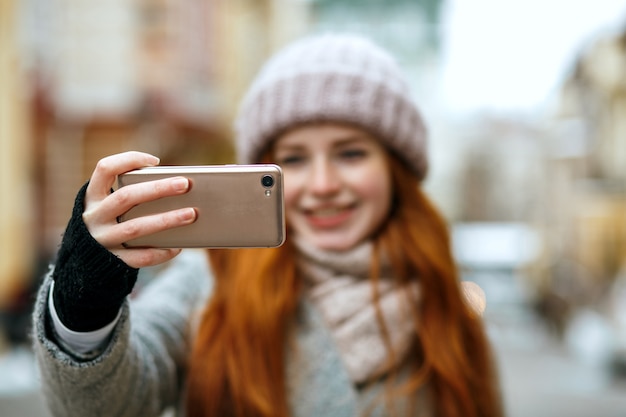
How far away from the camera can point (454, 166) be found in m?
25.8

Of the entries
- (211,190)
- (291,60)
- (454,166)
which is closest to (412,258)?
(291,60)

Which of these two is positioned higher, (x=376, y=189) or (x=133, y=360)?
(x=376, y=189)

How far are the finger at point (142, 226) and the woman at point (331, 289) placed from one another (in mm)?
394

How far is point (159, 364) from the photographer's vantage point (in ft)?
4.41

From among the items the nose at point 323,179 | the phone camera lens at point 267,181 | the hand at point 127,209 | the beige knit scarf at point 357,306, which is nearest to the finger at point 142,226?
the hand at point 127,209

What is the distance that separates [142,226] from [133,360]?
1.15ft

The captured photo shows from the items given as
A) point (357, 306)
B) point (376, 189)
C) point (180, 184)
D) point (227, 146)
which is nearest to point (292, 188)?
point (376, 189)

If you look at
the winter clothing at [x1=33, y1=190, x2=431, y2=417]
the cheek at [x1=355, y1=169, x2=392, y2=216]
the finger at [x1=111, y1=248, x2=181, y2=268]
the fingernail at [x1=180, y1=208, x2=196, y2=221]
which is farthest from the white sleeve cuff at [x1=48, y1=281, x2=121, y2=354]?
the cheek at [x1=355, y1=169, x2=392, y2=216]

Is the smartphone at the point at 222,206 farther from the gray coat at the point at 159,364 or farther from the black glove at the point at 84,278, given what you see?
the gray coat at the point at 159,364

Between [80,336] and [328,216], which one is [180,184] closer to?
[80,336]

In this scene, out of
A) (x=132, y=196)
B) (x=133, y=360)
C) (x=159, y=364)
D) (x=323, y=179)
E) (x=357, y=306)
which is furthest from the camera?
(x=357, y=306)

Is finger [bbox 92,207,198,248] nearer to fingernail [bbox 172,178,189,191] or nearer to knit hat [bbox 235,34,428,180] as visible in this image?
fingernail [bbox 172,178,189,191]

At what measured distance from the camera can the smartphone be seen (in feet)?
3.19

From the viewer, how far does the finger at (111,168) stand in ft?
3.14
